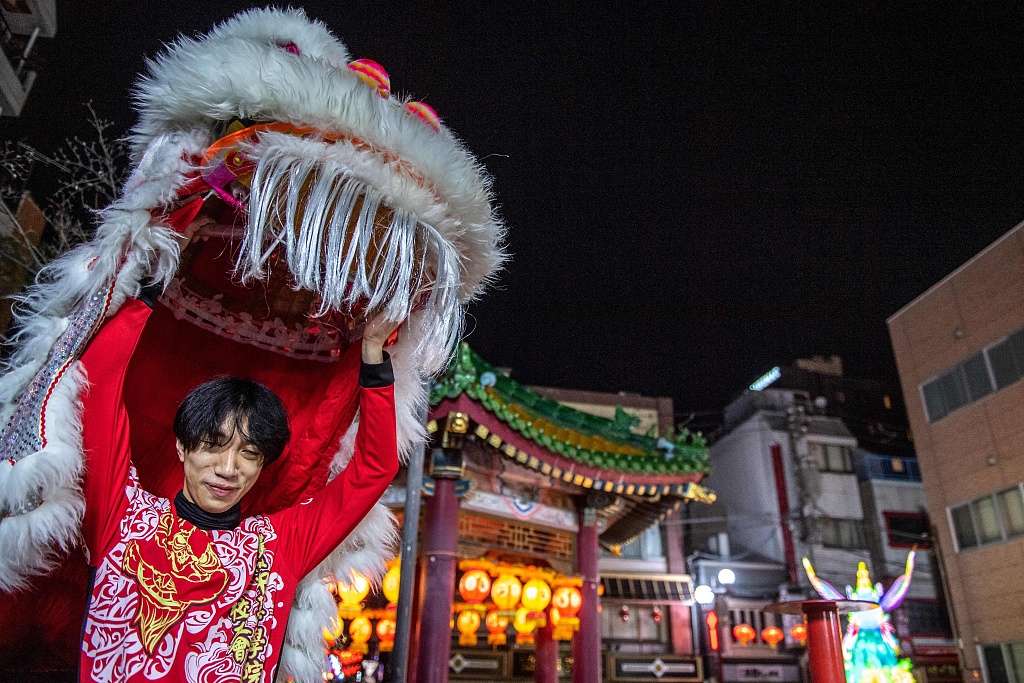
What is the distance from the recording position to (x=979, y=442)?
15227mm

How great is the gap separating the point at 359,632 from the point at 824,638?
6473 millimetres

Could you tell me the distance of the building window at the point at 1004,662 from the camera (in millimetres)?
13672

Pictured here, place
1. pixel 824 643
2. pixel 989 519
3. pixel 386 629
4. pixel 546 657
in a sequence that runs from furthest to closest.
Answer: pixel 989 519, pixel 546 657, pixel 386 629, pixel 824 643

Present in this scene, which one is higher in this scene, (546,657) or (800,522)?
(800,522)

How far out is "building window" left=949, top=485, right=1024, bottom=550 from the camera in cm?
1405

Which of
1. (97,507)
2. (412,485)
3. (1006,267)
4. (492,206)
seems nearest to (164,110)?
(492,206)

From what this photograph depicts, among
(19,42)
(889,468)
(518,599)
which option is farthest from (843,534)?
(19,42)

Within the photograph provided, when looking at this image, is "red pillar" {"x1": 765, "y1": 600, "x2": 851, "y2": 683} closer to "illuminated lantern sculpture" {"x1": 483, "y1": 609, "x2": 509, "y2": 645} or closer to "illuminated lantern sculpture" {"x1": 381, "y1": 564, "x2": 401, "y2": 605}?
"illuminated lantern sculpture" {"x1": 483, "y1": 609, "x2": 509, "y2": 645}

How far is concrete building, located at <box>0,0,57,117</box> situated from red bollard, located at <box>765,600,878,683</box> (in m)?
13.7

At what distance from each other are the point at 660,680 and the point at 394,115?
2057 centimetres

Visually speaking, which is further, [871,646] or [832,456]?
[832,456]

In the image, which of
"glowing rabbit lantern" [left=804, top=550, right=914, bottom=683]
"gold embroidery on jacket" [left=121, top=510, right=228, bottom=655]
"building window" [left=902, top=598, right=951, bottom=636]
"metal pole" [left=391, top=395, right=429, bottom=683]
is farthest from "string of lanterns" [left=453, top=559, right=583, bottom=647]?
"building window" [left=902, top=598, right=951, bottom=636]

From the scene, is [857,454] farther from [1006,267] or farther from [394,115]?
[394,115]

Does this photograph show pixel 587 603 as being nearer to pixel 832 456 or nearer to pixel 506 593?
pixel 506 593
